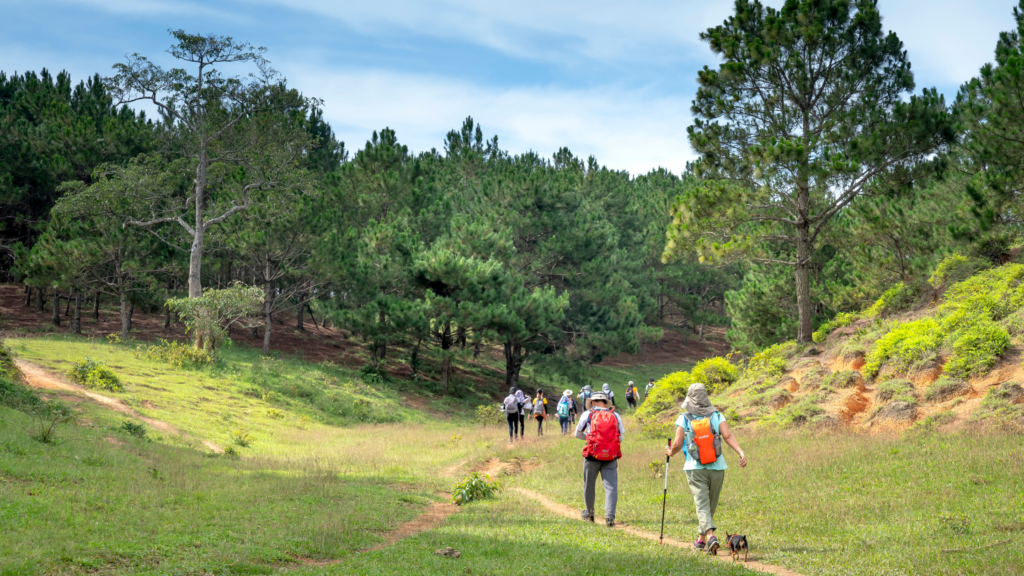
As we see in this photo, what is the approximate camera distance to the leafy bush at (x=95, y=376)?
19312mm

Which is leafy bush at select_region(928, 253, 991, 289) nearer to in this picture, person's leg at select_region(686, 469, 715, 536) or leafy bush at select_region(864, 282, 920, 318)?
leafy bush at select_region(864, 282, 920, 318)

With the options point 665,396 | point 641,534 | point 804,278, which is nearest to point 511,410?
point 665,396

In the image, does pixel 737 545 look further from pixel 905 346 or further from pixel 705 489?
pixel 905 346

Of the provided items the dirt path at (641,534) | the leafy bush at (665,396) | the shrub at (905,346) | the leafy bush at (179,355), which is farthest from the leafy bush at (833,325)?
the leafy bush at (179,355)

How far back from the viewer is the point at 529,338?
3716 cm

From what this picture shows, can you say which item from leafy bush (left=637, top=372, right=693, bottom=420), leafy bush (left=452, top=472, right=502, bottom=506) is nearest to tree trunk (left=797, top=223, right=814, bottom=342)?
leafy bush (left=637, top=372, right=693, bottom=420)

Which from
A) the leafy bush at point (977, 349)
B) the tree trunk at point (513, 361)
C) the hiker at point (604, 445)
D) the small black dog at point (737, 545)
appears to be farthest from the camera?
the tree trunk at point (513, 361)

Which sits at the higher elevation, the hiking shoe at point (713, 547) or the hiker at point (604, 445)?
the hiker at point (604, 445)

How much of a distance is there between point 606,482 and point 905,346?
9.49 metres

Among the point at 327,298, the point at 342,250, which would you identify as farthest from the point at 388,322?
the point at 327,298

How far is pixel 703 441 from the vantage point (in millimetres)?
7215

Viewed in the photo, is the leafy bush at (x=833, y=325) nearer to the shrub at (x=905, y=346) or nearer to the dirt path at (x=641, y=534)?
the shrub at (x=905, y=346)

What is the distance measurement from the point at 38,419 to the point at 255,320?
22632 mm

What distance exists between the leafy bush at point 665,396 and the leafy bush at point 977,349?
24.2 feet
